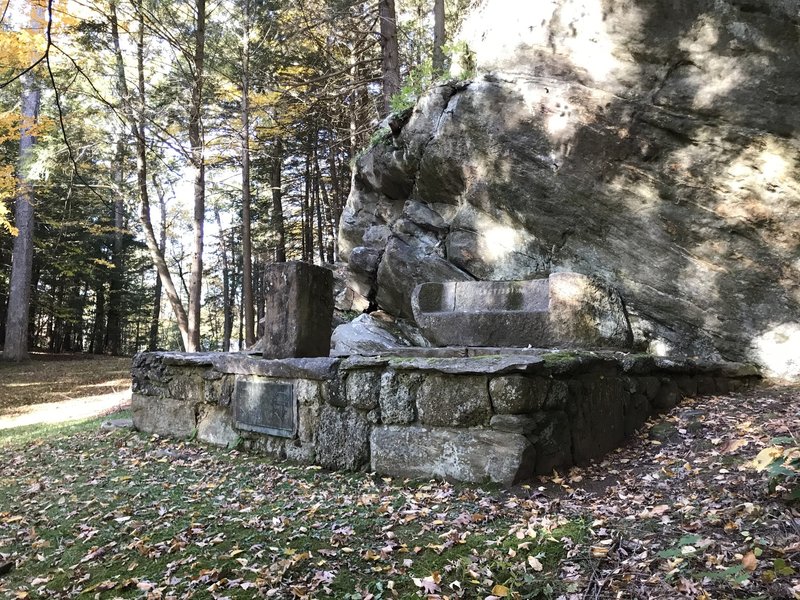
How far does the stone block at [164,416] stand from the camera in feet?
20.3

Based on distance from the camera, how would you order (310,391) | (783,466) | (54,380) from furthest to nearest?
(54,380) < (310,391) < (783,466)

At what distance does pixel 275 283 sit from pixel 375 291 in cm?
558

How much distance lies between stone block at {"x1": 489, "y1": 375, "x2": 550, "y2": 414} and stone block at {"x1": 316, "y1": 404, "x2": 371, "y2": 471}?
1.22 metres

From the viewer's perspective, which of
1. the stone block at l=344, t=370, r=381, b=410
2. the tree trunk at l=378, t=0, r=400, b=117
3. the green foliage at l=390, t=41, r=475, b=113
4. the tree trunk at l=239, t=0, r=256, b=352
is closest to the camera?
the stone block at l=344, t=370, r=381, b=410

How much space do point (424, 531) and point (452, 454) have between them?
2.92 ft

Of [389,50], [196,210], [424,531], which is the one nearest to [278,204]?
[196,210]

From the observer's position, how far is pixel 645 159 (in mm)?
7512

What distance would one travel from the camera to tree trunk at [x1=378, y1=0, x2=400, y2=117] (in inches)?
482

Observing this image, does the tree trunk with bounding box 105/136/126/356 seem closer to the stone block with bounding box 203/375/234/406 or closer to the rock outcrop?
the rock outcrop

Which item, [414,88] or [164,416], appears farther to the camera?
[414,88]

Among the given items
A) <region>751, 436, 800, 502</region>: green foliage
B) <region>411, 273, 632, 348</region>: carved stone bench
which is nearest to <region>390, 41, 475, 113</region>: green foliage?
<region>411, 273, 632, 348</region>: carved stone bench

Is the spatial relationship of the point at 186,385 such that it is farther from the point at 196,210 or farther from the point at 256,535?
the point at 196,210

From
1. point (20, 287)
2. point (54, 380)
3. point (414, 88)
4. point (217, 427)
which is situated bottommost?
point (54, 380)

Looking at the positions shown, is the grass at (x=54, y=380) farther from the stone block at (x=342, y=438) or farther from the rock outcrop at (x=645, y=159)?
the stone block at (x=342, y=438)
